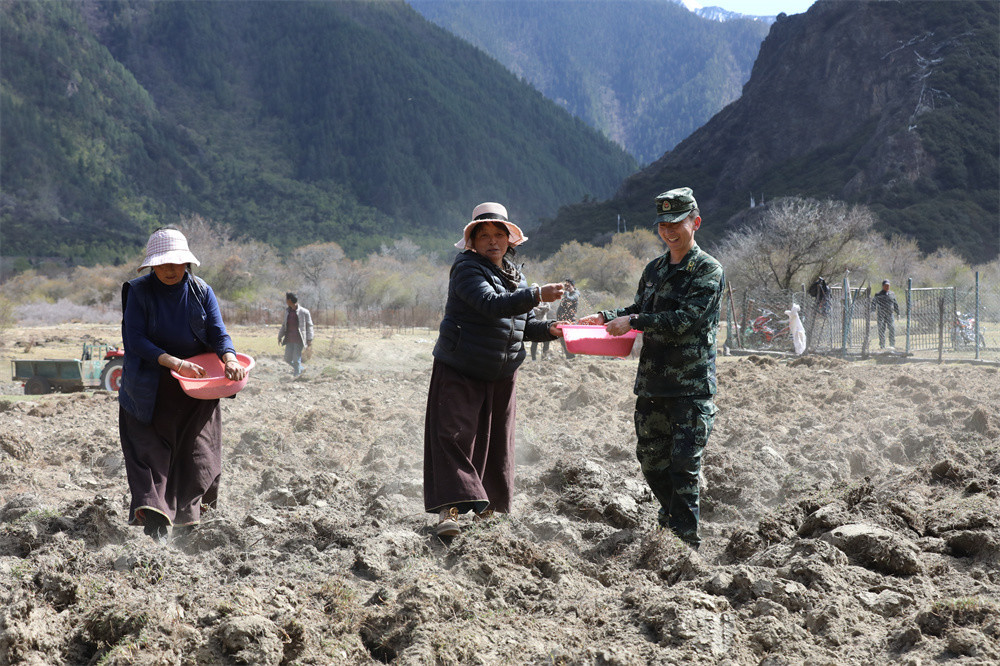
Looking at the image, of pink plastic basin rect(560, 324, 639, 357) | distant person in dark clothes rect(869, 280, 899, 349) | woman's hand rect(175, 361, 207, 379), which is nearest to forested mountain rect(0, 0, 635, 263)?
distant person in dark clothes rect(869, 280, 899, 349)

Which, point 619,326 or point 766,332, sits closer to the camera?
point 619,326

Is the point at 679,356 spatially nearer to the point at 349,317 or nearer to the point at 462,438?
the point at 462,438

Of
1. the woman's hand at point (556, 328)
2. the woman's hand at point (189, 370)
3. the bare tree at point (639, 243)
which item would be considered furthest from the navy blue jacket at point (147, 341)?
the bare tree at point (639, 243)

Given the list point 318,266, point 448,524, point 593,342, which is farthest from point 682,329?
point 318,266

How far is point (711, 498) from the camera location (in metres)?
5.46

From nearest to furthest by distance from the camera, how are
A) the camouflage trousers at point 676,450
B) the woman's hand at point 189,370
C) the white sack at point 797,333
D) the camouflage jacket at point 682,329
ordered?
the camouflage jacket at point 682,329
the camouflage trousers at point 676,450
the woman's hand at point 189,370
the white sack at point 797,333

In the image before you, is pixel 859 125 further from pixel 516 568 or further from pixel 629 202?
pixel 516 568

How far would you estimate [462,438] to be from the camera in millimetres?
4293

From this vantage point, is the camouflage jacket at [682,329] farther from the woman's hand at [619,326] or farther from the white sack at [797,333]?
the white sack at [797,333]

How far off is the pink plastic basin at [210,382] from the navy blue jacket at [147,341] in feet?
0.17

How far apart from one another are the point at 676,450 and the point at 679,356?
43 centimetres

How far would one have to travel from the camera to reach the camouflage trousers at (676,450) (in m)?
4.18

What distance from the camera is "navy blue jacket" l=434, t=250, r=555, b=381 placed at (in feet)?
13.9

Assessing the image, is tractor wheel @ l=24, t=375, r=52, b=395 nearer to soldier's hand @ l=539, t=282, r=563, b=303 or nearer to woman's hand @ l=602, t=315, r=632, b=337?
soldier's hand @ l=539, t=282, r=563, b=303
